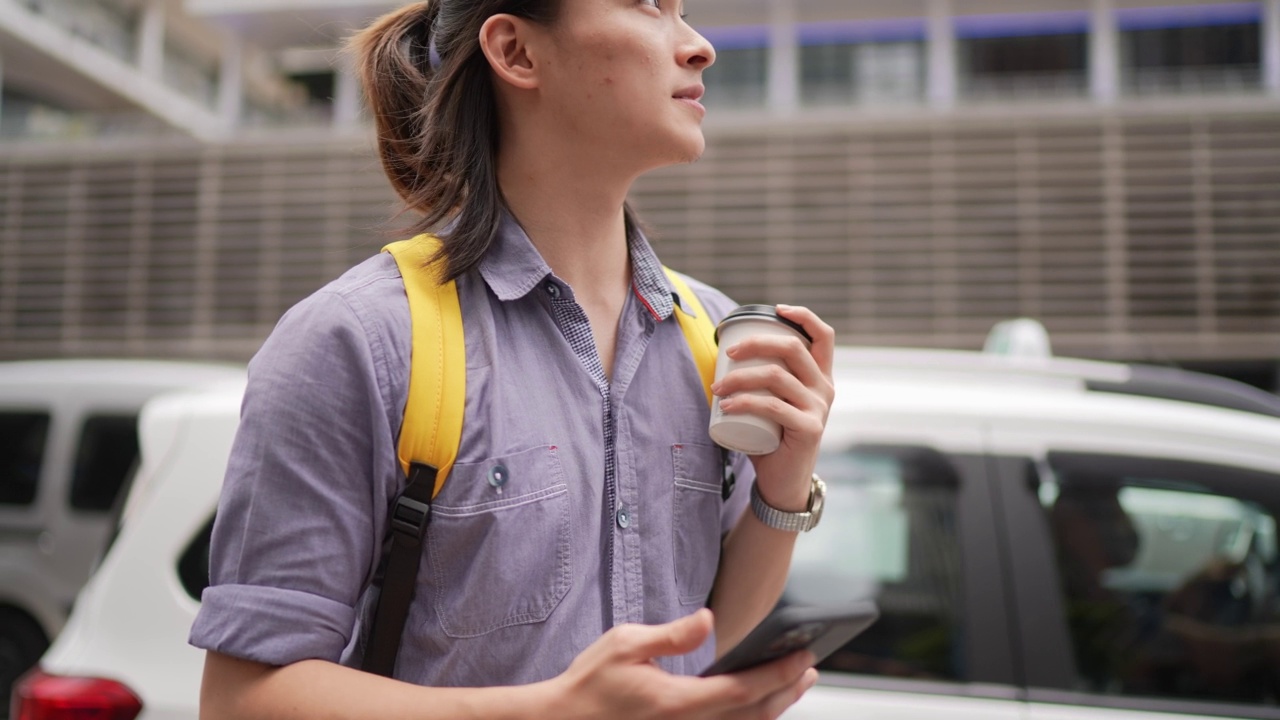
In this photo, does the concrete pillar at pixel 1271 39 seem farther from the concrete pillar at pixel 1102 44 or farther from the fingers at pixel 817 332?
the fingers at pixel 817 332

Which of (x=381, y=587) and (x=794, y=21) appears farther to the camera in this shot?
(x=794, y=21)

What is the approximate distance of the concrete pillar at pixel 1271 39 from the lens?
806 inches

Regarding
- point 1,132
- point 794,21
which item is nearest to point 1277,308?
point 794,21

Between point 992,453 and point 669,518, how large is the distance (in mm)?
1294

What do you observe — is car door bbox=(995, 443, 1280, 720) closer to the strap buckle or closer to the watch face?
the watch face

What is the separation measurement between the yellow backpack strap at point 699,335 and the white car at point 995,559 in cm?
107

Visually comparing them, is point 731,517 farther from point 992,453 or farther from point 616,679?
point 992,453

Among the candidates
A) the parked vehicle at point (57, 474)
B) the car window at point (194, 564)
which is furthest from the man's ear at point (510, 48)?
the parked vehicle at point (57, 474)

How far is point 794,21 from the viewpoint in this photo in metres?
22.5

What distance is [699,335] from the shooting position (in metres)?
1.18

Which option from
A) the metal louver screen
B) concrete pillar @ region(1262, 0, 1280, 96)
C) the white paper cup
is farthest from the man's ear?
concrete pillar @ region(1262, 0, 1280, 96)

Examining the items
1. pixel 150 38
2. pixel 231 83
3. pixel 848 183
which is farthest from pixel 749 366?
pixel 150 38

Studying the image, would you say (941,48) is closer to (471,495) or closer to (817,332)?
(817,332)

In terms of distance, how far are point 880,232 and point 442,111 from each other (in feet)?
61.0
